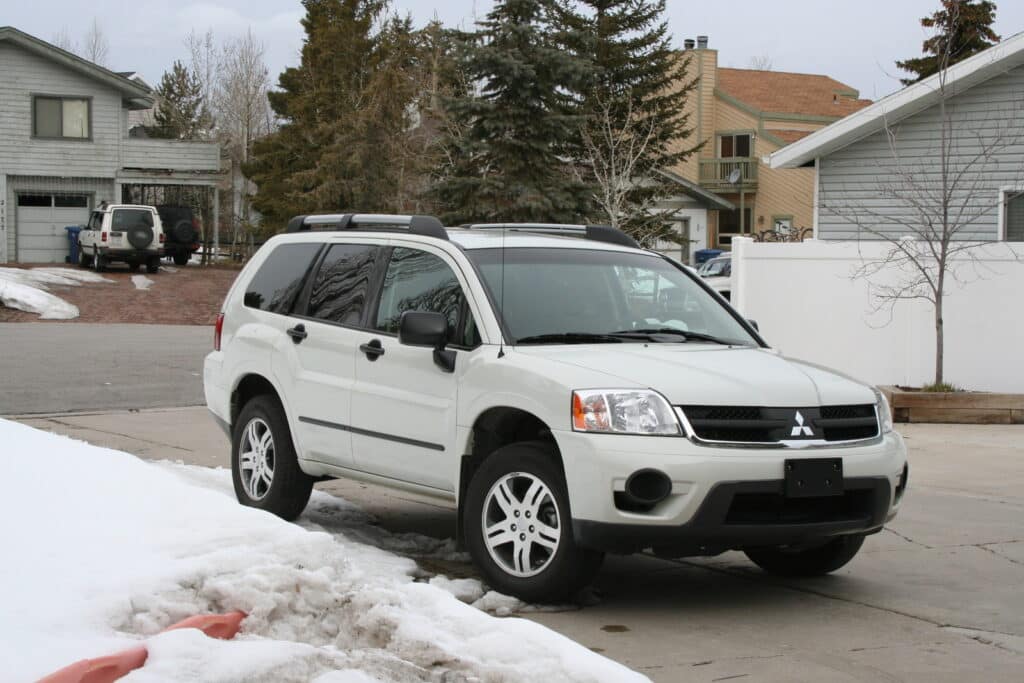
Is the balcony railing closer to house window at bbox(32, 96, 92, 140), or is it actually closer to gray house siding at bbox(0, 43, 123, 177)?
gray house siding at bbox(0, 43, 123, 177)

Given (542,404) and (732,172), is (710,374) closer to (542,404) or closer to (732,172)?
(542,404)

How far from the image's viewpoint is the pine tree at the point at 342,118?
130 feet

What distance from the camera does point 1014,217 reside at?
21.6 m

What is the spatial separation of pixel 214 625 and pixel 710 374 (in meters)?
2.72

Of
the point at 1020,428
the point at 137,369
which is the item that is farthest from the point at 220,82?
the point at 1020,428

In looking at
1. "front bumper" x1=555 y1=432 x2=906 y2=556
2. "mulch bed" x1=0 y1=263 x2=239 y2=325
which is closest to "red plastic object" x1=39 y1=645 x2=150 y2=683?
"front bumper" x1=555 y1=432 x2=906 y2=556

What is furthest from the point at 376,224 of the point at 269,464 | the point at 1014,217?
the point at 1014,217

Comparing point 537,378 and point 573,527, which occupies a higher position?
point 537,378

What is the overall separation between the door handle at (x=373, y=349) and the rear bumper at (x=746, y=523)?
1804mm

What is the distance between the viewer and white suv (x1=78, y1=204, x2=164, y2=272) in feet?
129

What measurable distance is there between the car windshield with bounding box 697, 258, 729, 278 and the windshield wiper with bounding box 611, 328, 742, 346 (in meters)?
23.5

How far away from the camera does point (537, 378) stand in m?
6.45

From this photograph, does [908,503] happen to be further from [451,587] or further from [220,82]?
[220,82]

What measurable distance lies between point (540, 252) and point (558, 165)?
22165mm
